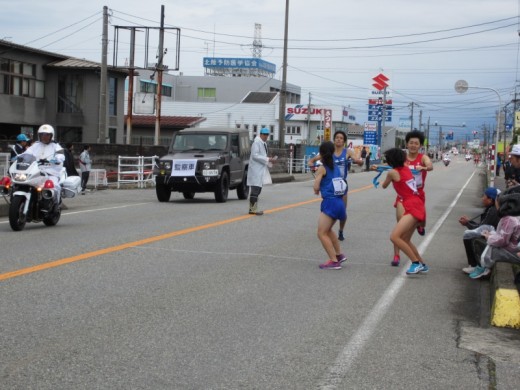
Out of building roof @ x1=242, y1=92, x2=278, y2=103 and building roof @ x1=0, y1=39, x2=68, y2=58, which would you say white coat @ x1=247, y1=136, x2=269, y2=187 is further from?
building roof @ x1=242, y1=92, x2=278, y2=103

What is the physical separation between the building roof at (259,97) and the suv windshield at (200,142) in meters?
63.2

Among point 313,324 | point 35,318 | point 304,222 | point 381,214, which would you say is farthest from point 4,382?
point 381,214

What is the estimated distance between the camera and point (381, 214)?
17859 millimetres

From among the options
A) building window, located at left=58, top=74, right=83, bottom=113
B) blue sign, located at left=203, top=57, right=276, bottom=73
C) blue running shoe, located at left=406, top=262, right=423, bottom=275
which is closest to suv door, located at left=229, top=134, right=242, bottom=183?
blue running shoe, located at left=406, top=262, right=423, bottom=275

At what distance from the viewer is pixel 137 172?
26.7 metres

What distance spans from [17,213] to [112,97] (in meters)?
31.2

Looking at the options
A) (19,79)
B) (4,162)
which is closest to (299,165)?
(19,79)

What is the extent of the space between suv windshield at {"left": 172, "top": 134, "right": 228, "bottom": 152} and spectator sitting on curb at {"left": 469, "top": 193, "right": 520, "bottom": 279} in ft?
39.1

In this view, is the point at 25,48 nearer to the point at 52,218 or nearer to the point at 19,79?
the point at 19,79

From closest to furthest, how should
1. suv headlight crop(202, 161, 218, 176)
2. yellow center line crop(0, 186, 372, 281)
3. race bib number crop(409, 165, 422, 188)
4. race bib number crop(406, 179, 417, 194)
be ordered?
yellow center line crop(0, 186, 372, 281), race bib number crop(406, 179, 417, 194), race bib number crop(409, 165, 422, 188), suv headlight crop(202, 161, 218, 176)

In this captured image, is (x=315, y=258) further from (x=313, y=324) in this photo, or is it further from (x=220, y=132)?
(x=220, y=132)

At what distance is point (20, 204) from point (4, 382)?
7717 mm

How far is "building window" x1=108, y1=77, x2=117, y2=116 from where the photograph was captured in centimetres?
4184

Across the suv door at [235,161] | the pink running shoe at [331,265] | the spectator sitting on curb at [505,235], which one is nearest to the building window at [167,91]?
the suv door at [235,161]
